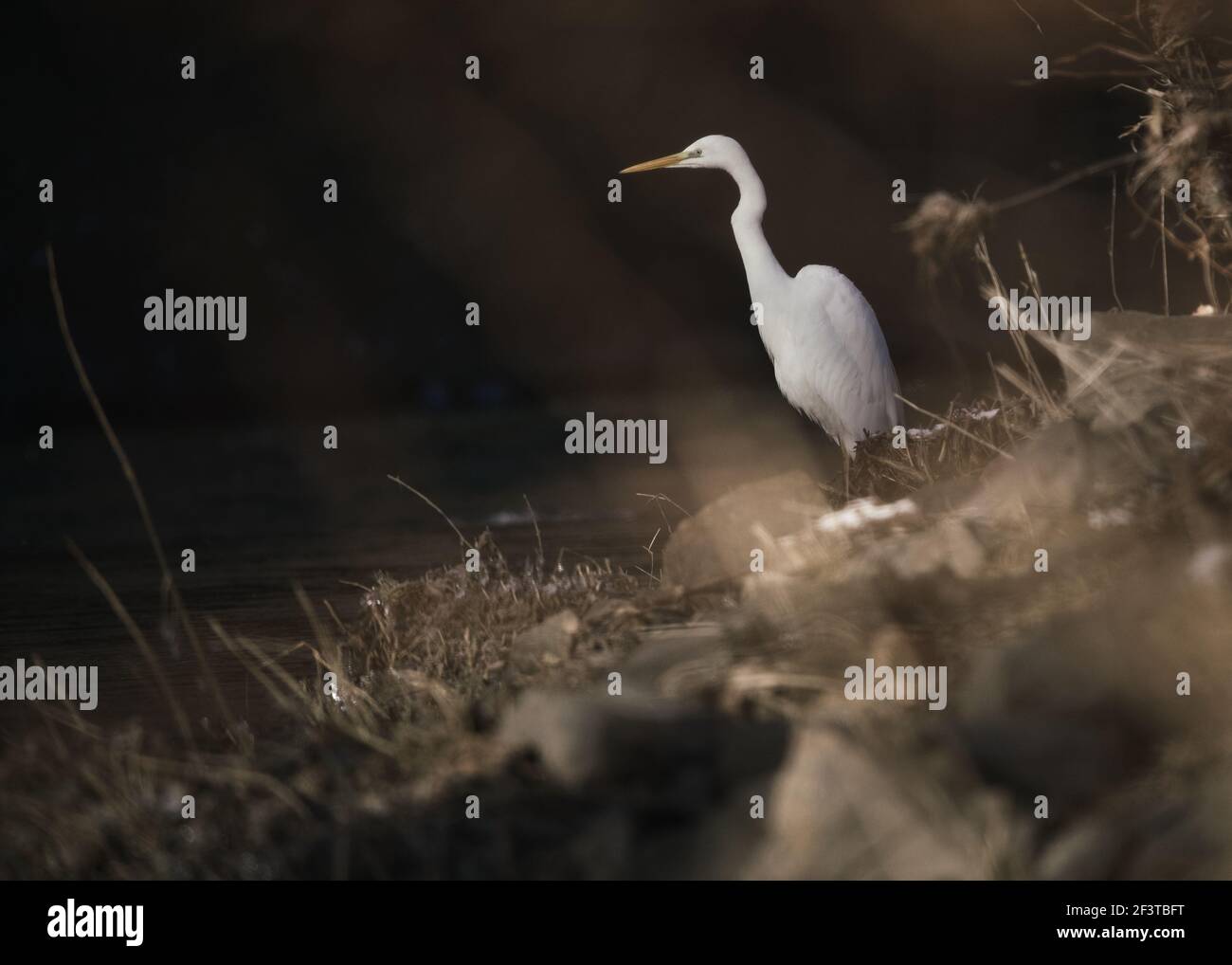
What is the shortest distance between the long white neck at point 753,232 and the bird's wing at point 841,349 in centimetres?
18

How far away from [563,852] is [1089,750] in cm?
128

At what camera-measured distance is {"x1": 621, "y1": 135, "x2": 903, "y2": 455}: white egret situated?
10.5 metres

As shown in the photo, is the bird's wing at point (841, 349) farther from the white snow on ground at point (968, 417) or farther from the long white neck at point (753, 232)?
the white snow on ground at point (968, 417)

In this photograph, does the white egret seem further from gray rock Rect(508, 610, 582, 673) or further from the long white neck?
gray rock Rect(508, 610, 582, 673)

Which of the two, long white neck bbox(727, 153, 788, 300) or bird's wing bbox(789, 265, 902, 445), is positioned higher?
long white neck bbox(727, 153, 788, 300)

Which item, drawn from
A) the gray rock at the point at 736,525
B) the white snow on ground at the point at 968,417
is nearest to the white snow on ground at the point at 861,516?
the gray rock at the point at 736,525

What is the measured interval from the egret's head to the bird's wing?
80 centimetres

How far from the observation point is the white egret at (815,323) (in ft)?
34.6

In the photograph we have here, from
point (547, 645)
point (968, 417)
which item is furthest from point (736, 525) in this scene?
point (968, 417)

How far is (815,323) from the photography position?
1055cm

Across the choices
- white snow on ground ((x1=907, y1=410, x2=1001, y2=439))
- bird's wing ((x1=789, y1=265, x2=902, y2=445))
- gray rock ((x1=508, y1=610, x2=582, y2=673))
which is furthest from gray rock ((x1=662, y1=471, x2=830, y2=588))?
bird's wing ((x1=789, y1=265, x2=902, y2=445))

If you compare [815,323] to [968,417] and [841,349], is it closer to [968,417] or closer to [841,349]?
[841,349]

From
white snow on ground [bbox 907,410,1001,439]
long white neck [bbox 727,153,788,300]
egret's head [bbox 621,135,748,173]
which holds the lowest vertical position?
white snow on ground [bbox 907,410,1001,439]
